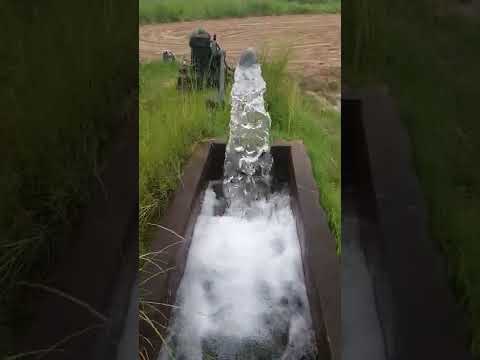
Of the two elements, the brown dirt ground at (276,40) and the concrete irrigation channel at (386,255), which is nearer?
the concrete irrigation channel at (386,255)

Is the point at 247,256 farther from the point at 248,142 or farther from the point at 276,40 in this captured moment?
the point at 276,40

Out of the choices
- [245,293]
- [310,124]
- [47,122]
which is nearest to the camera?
[47,122]

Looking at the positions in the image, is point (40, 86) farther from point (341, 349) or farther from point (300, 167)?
point (341, 349)

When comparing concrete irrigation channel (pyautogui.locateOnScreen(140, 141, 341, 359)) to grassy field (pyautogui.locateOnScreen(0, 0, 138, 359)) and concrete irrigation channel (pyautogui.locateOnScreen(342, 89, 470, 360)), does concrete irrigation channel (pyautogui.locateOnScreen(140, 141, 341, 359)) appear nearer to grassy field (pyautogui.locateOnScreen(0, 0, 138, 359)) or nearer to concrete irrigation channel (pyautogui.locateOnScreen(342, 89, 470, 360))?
concrete irrigation channel (pyautogui.locateOnScreen(342, 89, 470, 360))

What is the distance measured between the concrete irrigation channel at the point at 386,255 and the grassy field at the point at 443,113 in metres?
0.03

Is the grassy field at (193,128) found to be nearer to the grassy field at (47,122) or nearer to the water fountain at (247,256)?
the water fountain at (247,256)

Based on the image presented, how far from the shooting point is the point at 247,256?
4.80ft

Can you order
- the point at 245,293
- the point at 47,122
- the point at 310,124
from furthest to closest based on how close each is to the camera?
the point at 310,124 < the point at 245,293 < the point at 47,122

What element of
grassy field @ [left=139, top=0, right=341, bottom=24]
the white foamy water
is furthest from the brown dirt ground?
the white foamy water

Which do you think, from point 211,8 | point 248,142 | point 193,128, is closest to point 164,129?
point 193,128

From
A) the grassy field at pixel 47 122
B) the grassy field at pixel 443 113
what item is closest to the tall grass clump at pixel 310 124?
the grassy field at pixel 443 113

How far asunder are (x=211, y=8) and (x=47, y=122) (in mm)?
747

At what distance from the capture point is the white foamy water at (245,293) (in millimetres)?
1345

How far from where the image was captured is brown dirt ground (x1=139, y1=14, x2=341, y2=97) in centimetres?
150
